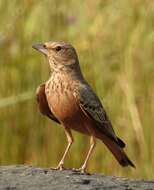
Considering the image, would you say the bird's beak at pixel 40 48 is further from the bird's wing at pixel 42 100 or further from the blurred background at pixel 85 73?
the blurred background at pixel 85 73

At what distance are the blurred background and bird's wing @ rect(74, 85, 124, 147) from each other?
57.4 inches

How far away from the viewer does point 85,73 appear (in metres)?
8.41

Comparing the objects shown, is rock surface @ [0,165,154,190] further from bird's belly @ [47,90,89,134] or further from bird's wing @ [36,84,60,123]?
bird's wing @ [36,84,60,123]

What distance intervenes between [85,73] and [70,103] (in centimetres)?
212

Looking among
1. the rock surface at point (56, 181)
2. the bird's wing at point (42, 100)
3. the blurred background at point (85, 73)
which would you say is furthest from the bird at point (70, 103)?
the blurred background at point (85, 73)

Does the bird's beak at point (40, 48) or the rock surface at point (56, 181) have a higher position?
the bird's beak at point (40, 48)

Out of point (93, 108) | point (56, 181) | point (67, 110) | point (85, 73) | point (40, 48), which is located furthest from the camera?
point (85, 73)

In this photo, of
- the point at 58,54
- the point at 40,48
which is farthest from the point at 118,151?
the point at 40,48

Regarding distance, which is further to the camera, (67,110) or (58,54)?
(58,54)

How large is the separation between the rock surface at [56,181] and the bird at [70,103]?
398mm

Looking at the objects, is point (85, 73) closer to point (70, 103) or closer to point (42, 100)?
point (42, 100)

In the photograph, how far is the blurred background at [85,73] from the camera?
805 cm

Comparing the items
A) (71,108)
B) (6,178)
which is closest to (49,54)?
(71,108)

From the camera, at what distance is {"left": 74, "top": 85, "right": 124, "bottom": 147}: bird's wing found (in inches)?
250
